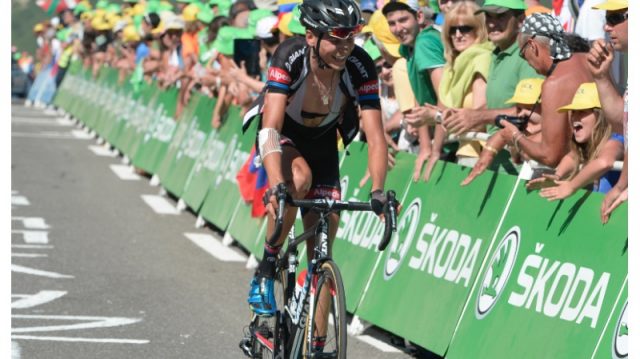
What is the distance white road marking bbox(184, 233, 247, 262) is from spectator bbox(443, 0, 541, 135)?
4.21 meters

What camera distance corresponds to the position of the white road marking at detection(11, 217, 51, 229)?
14633 mm

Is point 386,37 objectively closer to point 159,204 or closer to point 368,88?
point 368,88

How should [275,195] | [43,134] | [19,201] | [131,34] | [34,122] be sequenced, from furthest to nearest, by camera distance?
1. [34,122]
2. [43,134]
3. [131,34]
4. [19,201]
5. [275,195]

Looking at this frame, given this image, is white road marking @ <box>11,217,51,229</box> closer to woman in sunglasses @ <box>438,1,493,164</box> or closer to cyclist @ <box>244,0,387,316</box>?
woman in sunglasses @ <box>438,1,493,164</box>

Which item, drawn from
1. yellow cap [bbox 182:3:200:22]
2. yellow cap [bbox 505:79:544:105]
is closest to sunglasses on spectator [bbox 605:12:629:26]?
yellow cap [bbox 505:79:544:105]

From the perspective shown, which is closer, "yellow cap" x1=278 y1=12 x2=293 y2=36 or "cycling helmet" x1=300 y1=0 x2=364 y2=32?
"cycling helmet" x1=300 y1=0 x2=364 y2=32

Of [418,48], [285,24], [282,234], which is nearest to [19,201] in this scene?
[285,24]

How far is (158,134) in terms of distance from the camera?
19.6 metres

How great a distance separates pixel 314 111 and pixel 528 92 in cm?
171

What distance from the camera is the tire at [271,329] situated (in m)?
7.30

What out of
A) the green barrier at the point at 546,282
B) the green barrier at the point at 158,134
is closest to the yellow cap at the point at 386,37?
the green barrier at the point at 546,282

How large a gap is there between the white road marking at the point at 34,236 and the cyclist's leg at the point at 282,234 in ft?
21.1

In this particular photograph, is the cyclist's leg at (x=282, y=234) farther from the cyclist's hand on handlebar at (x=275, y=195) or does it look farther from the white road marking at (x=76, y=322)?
the white road marking at (x=76, y=322)

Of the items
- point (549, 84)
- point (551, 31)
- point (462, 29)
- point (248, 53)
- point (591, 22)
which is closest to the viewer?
point (549, 84)
